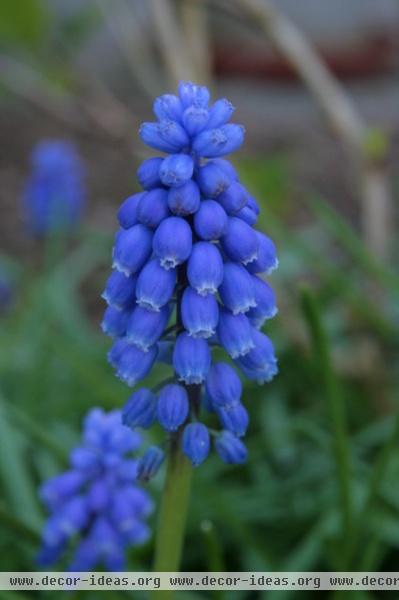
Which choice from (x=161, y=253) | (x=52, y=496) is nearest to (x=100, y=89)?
(x=52, y=496)

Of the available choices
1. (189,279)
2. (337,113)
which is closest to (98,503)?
(189,279)

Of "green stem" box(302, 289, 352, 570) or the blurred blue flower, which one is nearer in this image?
"green stem" box(302, 289, 352, 570)

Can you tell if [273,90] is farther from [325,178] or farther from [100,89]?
[100,89]

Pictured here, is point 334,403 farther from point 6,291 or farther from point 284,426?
point 6,291

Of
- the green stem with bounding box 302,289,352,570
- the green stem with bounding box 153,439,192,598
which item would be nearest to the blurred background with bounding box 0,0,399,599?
the green stem with bounding box 302,289,352,570

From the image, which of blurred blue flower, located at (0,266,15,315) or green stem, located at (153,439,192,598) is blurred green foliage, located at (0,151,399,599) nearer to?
green stem, located at (153,439,192,598)

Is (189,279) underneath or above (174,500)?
above
